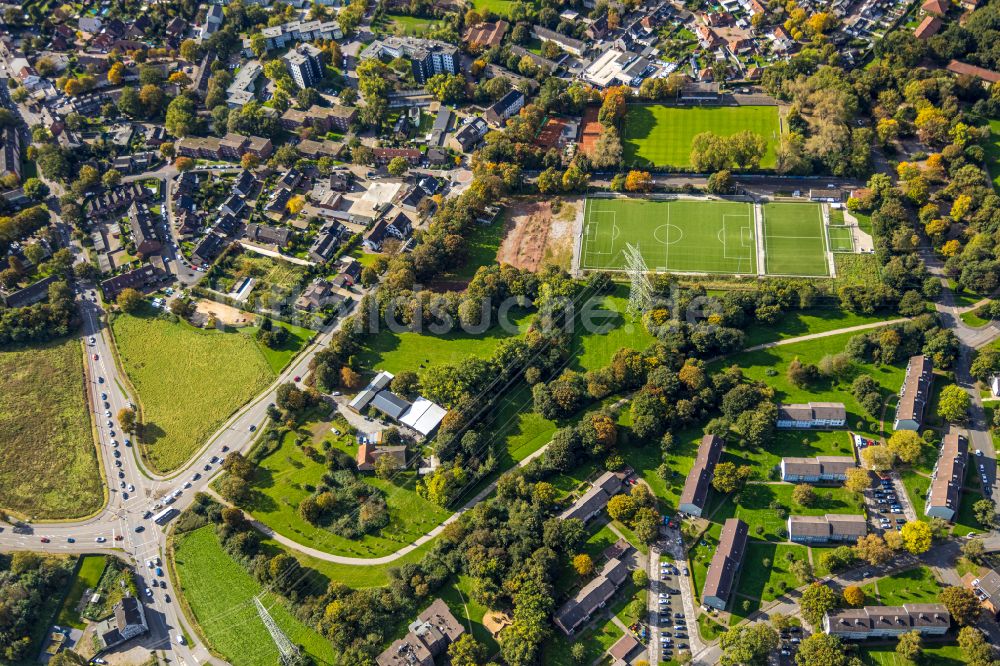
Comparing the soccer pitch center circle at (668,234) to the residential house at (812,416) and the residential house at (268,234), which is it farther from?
the residential house at (268,234)

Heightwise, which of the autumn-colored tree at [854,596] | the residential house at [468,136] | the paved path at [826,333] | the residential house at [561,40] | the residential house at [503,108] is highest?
the residential house at [561,40]

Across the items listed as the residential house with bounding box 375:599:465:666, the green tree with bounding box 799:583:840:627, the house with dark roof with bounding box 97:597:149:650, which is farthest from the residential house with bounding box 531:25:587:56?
the house with dark roof with bounding box 97:597:149:650

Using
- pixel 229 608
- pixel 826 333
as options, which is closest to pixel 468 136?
pixel 826 333

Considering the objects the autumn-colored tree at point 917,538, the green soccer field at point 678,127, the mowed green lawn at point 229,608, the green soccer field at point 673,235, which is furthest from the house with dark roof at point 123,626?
the green soccer field at point 678,127

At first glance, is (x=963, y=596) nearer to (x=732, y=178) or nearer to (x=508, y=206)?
(x=732, y=178)

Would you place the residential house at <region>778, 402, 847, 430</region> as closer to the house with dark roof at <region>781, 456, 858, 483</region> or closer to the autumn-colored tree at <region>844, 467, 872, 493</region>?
the house with dark roof at <region>781, 456, 858, 483</region>

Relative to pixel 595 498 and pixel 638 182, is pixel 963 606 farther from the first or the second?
pixel 638 182
